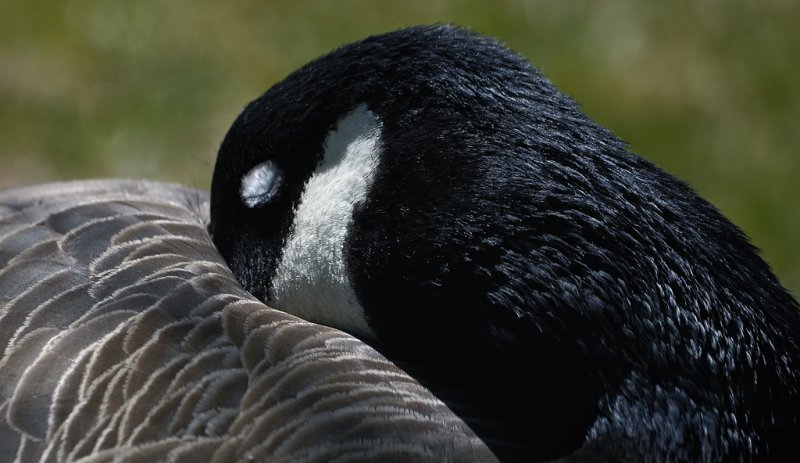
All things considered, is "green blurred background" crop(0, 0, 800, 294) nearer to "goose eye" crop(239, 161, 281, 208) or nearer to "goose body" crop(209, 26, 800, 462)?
"goose eye" crop(239, 161, 281, 208)

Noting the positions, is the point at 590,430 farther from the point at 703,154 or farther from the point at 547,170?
the point at 703,154

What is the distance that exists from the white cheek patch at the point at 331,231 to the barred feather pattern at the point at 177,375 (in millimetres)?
114

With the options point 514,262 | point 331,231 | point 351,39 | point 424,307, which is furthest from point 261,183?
point 351,39

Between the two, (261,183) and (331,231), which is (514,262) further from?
(261,183)

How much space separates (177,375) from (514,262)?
786mm

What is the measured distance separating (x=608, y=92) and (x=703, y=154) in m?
0.60

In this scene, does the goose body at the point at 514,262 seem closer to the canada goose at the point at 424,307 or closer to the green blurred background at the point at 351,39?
the canada goose at the point at 424,307

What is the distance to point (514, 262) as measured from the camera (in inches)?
101

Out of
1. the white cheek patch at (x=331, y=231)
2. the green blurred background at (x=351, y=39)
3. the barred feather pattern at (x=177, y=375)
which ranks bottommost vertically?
the barred feather pattern at (x=177, y=375)

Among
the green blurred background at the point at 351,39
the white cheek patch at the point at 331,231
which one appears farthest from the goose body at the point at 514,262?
the green blurred background at the point at 351,39

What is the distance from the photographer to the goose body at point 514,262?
2.42 meters

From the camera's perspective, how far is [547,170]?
256 cm

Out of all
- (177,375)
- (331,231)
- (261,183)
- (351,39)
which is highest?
(351,39)

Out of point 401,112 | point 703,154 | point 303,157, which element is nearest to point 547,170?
point 401,112
